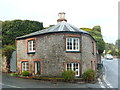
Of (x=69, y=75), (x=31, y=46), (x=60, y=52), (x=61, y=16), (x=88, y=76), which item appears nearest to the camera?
(x=69, y=75)

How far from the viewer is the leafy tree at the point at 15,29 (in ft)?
98.7

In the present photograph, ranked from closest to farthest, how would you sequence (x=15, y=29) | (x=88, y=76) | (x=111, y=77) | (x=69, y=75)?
(x=69, y=75) → (x=88, y=76) → (x=111, y=77) → (x=15, y=29)

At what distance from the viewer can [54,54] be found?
19.2m

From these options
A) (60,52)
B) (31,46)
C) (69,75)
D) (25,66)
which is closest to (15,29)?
(31,46)

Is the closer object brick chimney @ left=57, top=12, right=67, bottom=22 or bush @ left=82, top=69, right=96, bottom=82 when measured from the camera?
bush @ left=82, top=69, right=96, bottom=82

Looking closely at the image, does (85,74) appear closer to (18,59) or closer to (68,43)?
(68,43)

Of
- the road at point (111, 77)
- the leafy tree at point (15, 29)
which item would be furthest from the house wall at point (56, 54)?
the leafy tree at point (15, 29)

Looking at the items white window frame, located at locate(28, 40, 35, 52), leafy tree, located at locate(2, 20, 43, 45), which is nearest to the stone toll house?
white window frame, located at locate(28, 40, 35, 52)

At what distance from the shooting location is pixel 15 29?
3044cm

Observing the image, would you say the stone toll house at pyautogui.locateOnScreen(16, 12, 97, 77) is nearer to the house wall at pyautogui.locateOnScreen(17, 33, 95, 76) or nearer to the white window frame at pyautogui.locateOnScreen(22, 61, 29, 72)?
the house wall at pyautogui.locateOnScreen(17, 33, 95, 76)

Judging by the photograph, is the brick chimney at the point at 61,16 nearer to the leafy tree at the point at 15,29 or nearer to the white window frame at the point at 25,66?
the white window frame at the point at 25,66

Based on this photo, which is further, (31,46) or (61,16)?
(61,16)

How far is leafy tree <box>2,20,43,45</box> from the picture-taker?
30078 mm

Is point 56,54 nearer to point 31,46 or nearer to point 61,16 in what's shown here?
point 31,46
